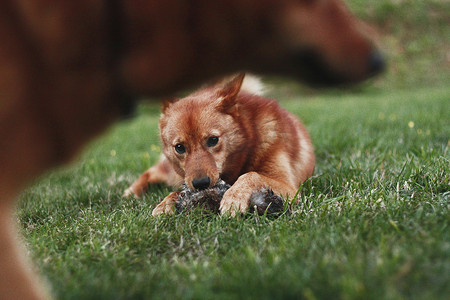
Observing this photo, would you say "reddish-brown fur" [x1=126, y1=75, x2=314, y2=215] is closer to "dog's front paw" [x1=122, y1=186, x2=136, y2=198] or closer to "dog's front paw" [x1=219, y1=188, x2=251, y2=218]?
"dog's front paw" [x1=219, y1=188, x2=251, y2=218]

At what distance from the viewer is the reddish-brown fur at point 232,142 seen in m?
2.80

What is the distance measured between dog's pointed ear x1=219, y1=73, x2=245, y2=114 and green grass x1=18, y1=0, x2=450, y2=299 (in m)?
0.69

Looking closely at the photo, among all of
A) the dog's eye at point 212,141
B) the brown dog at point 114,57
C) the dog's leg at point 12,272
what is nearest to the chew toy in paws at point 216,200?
the dog's eye at point 212,141

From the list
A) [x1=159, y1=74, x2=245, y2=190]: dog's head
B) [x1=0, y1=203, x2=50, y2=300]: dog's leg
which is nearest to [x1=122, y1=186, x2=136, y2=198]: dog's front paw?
[x1=159, y1=74, x2=245, y2=190]: dog's head

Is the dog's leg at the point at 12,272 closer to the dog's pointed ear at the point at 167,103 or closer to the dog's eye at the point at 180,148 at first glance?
the dog's eye at the point at 180,148

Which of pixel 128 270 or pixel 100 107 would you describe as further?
pixel 128 270

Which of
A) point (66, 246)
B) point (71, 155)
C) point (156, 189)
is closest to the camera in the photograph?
point (71, 155)

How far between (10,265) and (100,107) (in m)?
0.61

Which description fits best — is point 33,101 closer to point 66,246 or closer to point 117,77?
point 117,77

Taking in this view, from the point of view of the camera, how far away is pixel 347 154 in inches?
162

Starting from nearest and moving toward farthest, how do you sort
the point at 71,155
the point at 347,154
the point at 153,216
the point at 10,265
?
the point at 10,265 → the point at 71,155 → the point at 153,216 → the point at 347,154

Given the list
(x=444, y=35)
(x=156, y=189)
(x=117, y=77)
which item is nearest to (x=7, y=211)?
(x=117, y=77)

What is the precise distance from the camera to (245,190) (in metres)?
2.65

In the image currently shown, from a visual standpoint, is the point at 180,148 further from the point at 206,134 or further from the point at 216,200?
the point at 216,200
